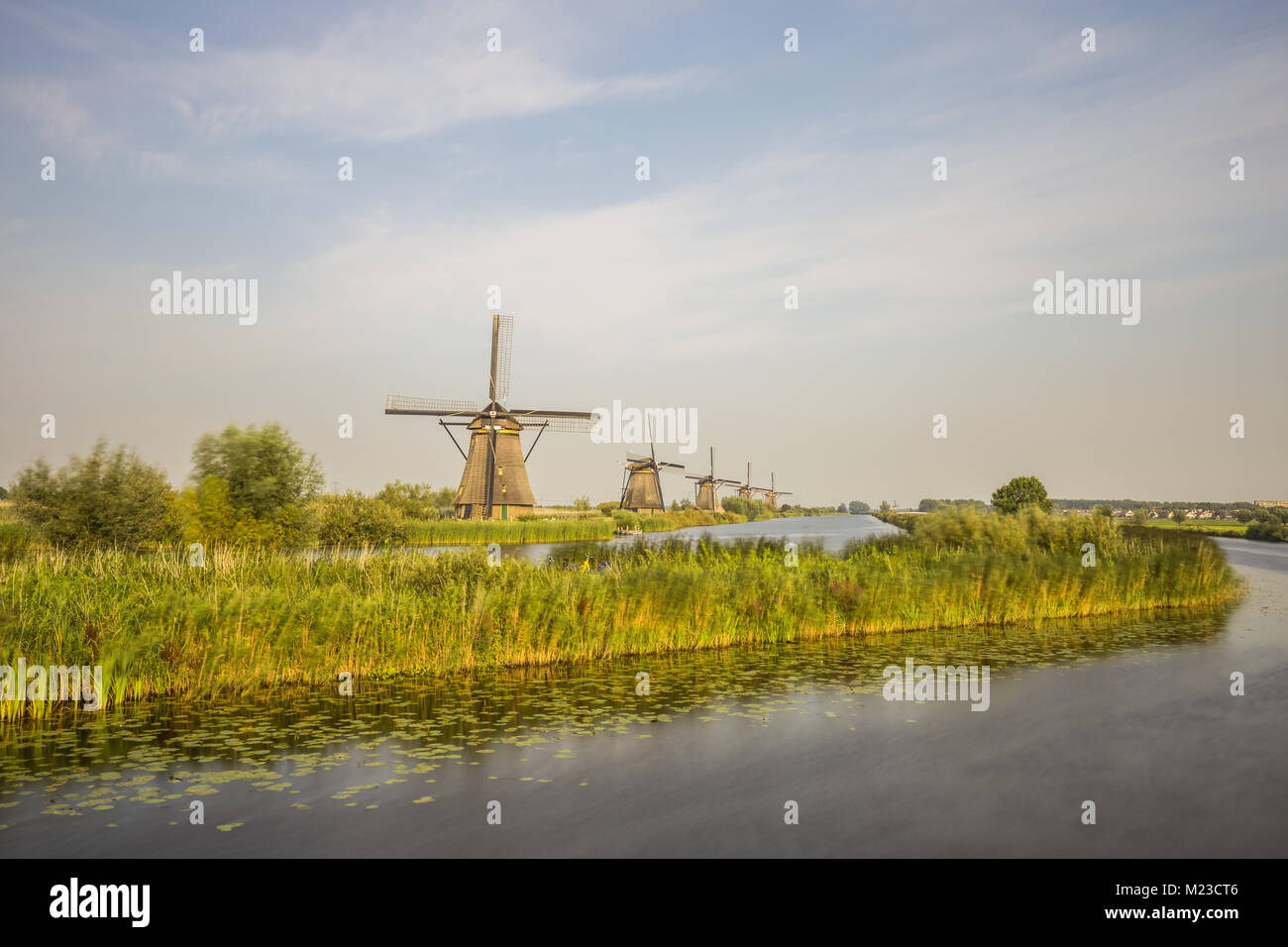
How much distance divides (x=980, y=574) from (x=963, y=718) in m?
7.75

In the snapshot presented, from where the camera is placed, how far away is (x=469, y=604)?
1081 cm

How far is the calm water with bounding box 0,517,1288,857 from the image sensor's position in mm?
5387

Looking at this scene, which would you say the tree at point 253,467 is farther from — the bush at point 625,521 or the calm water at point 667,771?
the bush at point 625,521

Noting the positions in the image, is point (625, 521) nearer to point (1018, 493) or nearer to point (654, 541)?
point (1018, 493)

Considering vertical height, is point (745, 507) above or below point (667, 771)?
above

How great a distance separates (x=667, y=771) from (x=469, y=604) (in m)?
4.94

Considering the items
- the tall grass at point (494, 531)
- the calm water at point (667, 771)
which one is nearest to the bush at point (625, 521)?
the tall grass at point (494, 531)

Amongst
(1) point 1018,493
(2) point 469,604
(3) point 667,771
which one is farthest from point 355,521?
(1) point 1018,493

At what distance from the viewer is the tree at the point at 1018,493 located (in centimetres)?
3653

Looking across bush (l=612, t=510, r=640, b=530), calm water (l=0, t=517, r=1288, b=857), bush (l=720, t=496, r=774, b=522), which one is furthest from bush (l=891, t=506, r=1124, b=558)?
bush (l=720, t=496, r=774, b=522)

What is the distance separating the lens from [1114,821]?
19.4ft

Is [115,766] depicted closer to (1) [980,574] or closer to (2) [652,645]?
(2) [652,645]

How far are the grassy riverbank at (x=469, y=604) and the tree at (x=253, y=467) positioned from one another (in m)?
1.88
